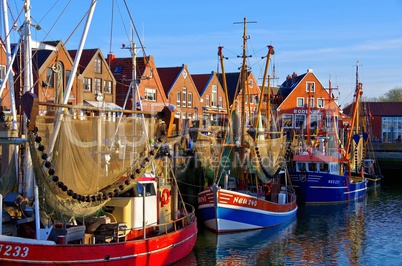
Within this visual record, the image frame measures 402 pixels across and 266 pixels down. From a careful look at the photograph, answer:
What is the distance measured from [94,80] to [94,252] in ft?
112

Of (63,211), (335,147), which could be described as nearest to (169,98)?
(335,147)

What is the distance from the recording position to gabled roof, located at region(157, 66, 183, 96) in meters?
59.5

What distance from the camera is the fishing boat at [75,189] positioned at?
1566cm

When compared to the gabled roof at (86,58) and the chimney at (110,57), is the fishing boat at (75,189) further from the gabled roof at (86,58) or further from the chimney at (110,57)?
the chimney at (110,57)

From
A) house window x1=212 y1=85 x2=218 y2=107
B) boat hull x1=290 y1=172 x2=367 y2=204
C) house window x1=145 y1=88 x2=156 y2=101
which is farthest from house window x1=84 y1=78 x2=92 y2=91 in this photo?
house window x1=212 y1=85 x2=218 y2=107

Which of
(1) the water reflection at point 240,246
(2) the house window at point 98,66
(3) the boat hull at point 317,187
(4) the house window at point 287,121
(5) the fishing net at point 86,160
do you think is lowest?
(1) the water reflection at point 240,246

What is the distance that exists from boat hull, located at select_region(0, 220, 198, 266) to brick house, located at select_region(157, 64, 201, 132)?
127 feet

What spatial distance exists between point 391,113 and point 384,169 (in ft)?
58.8

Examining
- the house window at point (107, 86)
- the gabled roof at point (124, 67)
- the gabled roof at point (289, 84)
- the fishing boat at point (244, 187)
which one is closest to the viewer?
the fishing boat at point (244, 187)

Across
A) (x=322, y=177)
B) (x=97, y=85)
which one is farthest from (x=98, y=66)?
(x=322, y=177)

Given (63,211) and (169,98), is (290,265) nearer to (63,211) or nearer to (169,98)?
(63,211)

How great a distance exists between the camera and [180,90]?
197 feet

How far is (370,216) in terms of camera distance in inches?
1363

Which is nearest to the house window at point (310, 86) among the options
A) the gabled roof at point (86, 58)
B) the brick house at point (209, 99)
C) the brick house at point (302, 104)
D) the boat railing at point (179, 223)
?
the brick house at point (302, 104)
